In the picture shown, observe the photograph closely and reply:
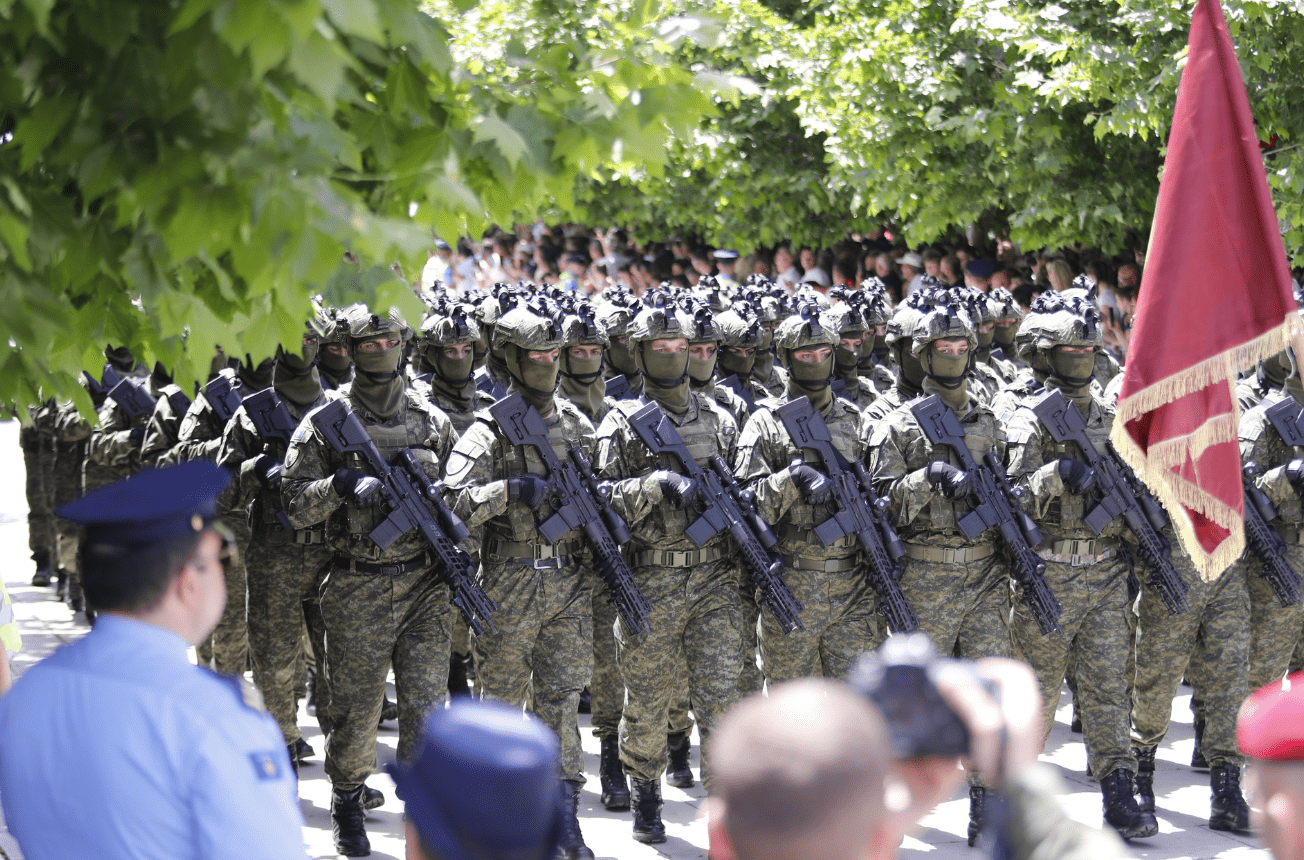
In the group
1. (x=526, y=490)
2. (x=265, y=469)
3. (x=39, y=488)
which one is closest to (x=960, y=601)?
(x=526, y=490)

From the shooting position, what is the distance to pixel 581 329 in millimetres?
7473

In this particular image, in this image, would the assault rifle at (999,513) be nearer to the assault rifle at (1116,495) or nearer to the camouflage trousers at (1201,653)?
the assault rifle at (1116,495)

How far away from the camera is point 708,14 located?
346cm

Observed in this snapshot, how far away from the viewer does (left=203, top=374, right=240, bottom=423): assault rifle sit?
8.16 metres

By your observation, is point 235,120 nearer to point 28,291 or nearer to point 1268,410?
point 28,291

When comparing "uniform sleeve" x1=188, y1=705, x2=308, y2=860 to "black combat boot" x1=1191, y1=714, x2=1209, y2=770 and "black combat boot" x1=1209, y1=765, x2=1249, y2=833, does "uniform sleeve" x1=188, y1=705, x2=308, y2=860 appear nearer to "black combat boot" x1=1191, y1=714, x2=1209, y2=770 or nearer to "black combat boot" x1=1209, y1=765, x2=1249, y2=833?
"black combat boot" x1=1209, y1=765, x2=1249, y2=833

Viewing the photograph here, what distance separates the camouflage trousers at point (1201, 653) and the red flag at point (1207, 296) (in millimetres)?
1916

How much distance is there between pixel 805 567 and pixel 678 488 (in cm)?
90

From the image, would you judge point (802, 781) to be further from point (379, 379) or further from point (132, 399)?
point (132, 399)

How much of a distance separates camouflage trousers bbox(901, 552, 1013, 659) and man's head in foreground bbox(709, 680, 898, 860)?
212 inches

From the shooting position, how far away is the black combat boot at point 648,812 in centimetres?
709

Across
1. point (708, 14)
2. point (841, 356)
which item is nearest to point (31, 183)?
point (708, 14)

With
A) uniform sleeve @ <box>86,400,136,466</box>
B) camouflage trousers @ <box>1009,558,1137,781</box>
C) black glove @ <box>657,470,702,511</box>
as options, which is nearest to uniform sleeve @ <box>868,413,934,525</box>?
camouflage trousers @ <box>1009,558,1137,781</box>

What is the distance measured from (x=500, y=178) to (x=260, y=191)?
712mm
